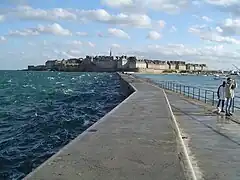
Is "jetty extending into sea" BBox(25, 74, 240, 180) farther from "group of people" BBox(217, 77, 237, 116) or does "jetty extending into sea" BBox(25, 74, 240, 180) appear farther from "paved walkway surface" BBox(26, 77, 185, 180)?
"group of people" BBox(217, 77, 237, 116)

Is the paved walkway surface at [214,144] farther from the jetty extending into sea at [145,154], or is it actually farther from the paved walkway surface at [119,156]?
the paved walkway surface at [119,156]

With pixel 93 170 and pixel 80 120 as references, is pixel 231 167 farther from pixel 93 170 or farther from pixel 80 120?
pixel 80 120

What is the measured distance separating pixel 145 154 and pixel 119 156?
0.53 meters

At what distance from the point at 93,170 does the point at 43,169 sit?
80cm

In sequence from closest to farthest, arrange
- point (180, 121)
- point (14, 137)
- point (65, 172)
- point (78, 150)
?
1. point (65, 172)
2. point (78, 150)
3. point (180, 121)
4. point (14, 137)

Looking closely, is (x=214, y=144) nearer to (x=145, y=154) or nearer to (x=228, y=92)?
(x=145, y=154)

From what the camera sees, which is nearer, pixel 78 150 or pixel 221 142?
pixel 78 150

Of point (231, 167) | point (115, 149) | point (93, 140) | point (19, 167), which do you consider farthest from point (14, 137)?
point (231, 167)

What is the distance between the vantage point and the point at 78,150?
7.75m

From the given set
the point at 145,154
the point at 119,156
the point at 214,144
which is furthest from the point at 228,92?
the point at 119,156

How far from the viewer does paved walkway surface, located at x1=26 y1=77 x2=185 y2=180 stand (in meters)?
5.91

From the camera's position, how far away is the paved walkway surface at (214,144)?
776 centimetres

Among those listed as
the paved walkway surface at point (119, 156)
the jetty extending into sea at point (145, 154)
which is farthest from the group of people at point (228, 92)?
the paved walkway surface at point (119, 156)

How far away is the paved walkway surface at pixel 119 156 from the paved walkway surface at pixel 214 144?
2.57ft
